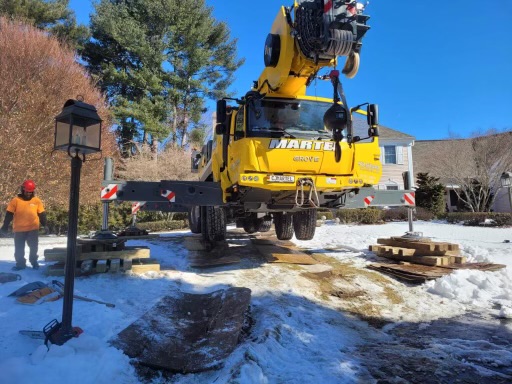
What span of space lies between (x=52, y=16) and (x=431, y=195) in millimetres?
26390

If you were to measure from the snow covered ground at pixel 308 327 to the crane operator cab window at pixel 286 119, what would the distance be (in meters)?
2.29

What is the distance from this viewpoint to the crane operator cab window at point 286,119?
16.6 feet

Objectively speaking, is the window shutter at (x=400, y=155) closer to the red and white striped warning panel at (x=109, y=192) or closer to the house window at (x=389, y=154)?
the house window at (x=389, y=154)

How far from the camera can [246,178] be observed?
15.3 feet

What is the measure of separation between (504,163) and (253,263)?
65.1 ft

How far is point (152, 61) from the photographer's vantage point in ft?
79.4

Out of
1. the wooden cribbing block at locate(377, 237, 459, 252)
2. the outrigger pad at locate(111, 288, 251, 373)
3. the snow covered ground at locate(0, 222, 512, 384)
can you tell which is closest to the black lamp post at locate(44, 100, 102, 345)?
the snow covered ground at locate(0, 222, 512, 384)

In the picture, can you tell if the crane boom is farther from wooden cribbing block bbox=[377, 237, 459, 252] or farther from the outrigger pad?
wooden cribbing block bbox=[377, 237, 459, 252]

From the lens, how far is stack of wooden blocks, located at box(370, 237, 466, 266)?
6502 mm

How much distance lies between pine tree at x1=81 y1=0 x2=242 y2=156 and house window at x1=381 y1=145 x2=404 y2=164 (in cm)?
1408

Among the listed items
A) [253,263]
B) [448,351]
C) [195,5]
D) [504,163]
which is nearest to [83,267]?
[253,263]

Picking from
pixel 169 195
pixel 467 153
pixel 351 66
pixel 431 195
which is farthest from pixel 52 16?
pixel 467 153

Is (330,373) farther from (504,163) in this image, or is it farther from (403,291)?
(504,163)

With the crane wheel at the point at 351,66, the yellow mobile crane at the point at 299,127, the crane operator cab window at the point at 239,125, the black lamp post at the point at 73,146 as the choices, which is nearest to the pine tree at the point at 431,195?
the yellow mobile crane at the point at 299,127
